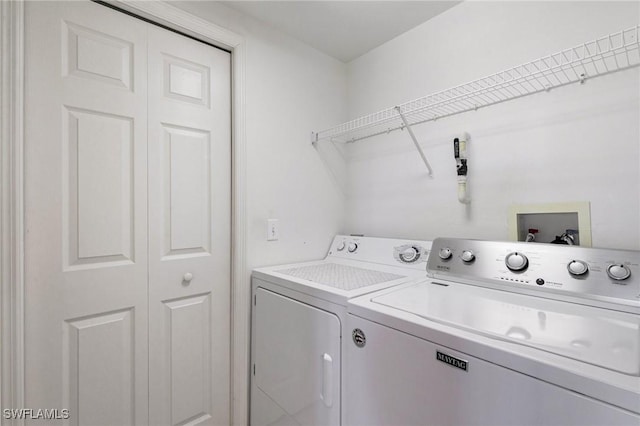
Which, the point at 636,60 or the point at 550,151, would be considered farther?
the point at 550,151

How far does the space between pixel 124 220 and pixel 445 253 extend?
1.51 m

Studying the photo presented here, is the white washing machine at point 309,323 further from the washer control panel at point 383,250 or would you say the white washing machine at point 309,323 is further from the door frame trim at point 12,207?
the door frame trim at point 12,207

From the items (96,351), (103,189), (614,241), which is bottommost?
(96,351)

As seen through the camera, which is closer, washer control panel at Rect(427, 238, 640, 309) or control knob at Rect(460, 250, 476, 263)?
washer control panel at Rect(427, 238, 640, 309)

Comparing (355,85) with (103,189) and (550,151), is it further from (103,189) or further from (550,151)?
(103,189)

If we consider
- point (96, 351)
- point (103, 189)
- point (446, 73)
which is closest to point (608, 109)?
point (446, 73)

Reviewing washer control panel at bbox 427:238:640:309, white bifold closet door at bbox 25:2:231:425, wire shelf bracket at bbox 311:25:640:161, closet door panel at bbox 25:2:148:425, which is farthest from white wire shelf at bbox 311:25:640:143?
closet door panel at bbox 25:2:148:425

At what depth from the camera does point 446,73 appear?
1.71 m

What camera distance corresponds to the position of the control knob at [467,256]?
1.35 metres

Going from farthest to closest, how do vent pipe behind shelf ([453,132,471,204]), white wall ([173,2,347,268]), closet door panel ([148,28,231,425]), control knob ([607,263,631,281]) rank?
1. white wall ([173,2,347,268])
2. vent pipe behind shelf ([453,132,471,204])
3. closet door panel ([148,28,231,425])
4. control knob ([607,263,631,281])

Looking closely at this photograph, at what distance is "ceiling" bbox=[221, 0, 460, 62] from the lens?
65.7 inches

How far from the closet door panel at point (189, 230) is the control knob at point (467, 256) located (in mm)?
1218

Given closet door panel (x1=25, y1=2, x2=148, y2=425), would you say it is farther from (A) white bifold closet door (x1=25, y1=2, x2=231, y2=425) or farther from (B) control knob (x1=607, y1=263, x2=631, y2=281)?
(B) control knob (x1=607, y1=263, x2=631, y2=281)

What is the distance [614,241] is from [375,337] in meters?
1.04
